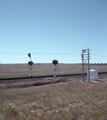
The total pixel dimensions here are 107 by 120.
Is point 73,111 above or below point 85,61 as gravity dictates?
below

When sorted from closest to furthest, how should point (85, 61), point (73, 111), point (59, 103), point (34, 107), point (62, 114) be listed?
point (62, 114), point (73, 111), point (34, 107), point (59, 103), point (85, 61)

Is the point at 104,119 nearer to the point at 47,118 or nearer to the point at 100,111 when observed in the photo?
the point at 100,111

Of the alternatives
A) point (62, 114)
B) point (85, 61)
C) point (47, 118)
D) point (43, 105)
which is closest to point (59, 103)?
point (43, 105)

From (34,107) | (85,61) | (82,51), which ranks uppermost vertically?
(82,51)

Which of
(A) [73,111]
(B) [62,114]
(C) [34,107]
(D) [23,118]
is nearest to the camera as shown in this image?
Answer: (D) [23,118]

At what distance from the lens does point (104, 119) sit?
656 cm

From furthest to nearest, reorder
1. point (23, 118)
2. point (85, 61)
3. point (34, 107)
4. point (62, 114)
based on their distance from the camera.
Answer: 1. point (85, 61)
2. point (34, 107)
3. point (62, 114)
4. point (23, 118)

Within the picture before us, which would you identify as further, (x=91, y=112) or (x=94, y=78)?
(x=94, y=78)

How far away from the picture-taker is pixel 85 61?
79.8 ft

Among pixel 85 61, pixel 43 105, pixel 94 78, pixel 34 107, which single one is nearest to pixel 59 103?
pixel 43 105

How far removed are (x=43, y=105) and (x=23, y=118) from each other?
2.63m

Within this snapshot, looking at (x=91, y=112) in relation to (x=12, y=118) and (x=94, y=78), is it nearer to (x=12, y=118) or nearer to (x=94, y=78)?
(x=12, y=118)

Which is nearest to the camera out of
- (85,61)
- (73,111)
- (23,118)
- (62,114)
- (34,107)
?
(23,118)

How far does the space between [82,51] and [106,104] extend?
16417 mm
